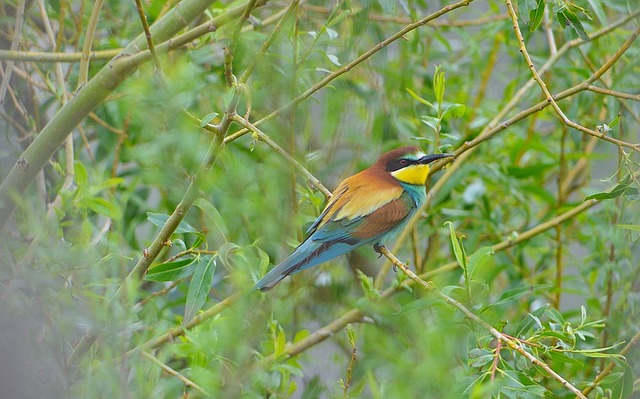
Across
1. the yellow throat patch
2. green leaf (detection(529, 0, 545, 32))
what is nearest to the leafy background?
green leaf (detection(529, 0, 545, 32))

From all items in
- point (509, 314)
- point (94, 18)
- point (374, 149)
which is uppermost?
point (94, 18)

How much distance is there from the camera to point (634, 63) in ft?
6.37

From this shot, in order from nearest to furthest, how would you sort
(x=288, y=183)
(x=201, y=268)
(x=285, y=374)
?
(x=288, y=183), (x=201, y=268), (x=285, y=374)

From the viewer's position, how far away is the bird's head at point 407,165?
6.31 ft

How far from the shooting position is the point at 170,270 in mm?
1373

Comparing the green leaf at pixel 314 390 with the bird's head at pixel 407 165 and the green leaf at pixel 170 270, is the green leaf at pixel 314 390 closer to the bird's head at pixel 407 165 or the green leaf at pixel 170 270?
the green leaf at pixel 170 270

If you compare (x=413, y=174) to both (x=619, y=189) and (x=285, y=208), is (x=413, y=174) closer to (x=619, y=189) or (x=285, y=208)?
(x=619, y=189)

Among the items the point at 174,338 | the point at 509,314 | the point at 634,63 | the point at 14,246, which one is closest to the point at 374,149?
the point at 509,314

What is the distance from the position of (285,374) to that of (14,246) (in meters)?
0.47

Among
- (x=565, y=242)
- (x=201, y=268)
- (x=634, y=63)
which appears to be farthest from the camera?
(x=565, y=242)

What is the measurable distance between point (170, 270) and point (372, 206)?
683mm

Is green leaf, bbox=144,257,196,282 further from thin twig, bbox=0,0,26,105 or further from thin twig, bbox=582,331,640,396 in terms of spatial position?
thin twig, bbox=582,331,640,396

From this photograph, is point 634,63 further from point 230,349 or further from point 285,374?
point 230,349

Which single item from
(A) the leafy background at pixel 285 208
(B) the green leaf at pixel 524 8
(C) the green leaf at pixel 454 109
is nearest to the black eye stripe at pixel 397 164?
(A) the leafy background at pixel 285 208
